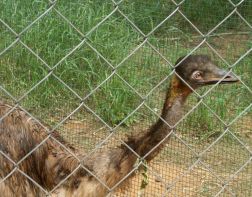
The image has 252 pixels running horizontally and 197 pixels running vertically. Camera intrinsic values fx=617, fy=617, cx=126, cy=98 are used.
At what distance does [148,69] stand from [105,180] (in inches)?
112

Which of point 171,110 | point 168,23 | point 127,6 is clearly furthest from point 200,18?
A: point 171,110

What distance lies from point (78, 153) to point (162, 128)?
0.49m

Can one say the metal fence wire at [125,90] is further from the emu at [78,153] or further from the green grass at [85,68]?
the emu at [78,153]

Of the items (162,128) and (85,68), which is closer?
(162,128)

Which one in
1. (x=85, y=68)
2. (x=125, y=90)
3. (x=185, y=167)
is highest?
(x=85, y=68)

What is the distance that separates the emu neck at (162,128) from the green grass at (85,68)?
1.88 metres

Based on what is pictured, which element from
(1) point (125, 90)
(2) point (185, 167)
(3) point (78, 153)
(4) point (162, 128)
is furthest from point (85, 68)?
(4) point (162, 128)

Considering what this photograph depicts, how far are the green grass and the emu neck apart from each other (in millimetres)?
1877

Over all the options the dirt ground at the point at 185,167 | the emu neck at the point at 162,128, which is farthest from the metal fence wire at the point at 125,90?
the emu neck at the point at 162,128

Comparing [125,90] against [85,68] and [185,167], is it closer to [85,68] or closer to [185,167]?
[85,68]

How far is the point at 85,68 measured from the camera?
219 inches

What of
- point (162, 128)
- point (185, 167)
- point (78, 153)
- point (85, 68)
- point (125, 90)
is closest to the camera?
point (162, 128)

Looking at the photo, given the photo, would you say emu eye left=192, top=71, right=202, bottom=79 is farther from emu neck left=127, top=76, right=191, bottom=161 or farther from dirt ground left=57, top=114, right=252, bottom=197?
dirt ground left=57, top=114, right=252, bottom=197

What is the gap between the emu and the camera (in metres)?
3.07
